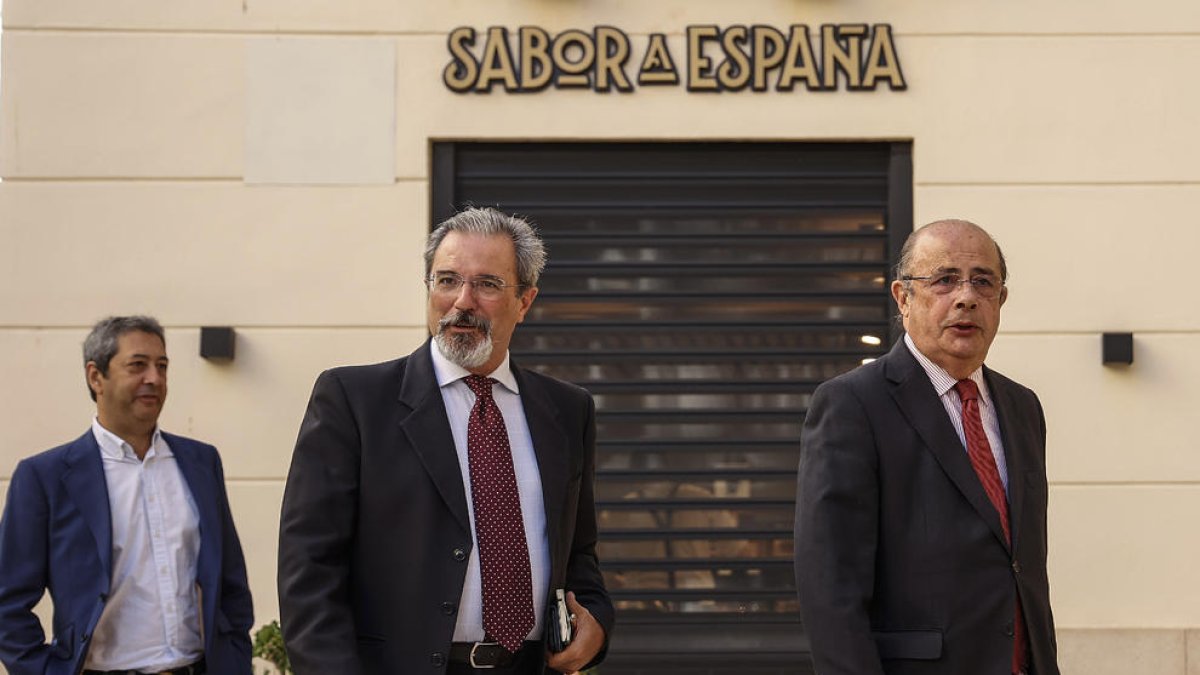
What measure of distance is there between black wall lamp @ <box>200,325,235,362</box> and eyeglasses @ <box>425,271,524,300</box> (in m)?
4.07

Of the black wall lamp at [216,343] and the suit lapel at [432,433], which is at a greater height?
the black wall lamp at [216,343]

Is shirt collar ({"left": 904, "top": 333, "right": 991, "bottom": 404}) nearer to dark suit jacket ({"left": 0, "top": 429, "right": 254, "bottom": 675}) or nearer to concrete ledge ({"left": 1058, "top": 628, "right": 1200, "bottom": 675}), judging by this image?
dark suit jacket ({"left": 0, "top": 429, "right": 254, "bottom": 675})

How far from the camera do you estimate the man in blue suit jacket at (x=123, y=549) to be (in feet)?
17.3

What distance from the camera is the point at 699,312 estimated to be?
8.27 metres

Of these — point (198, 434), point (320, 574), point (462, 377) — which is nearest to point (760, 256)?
point (198, 434)

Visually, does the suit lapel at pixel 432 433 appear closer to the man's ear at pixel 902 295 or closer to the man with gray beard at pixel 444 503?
the man with gray beard at pixel 444 503

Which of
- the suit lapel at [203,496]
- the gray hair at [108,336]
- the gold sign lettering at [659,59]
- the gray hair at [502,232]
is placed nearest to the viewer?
the gray hair at [502,232]

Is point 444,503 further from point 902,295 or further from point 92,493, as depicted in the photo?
point 92,493

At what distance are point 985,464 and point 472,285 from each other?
1.45 m

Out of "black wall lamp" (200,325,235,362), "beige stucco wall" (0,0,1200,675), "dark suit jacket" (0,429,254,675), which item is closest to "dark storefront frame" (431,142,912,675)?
"beige stucco wall" (0,0,1200,675)

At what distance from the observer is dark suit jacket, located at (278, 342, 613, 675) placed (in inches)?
150

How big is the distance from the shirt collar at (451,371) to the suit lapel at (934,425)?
1.05 meters

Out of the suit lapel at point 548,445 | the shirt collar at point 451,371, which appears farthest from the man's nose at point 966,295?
the shirt collar at point 451,371

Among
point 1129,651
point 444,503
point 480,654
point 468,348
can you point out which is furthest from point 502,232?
point 1129,651
